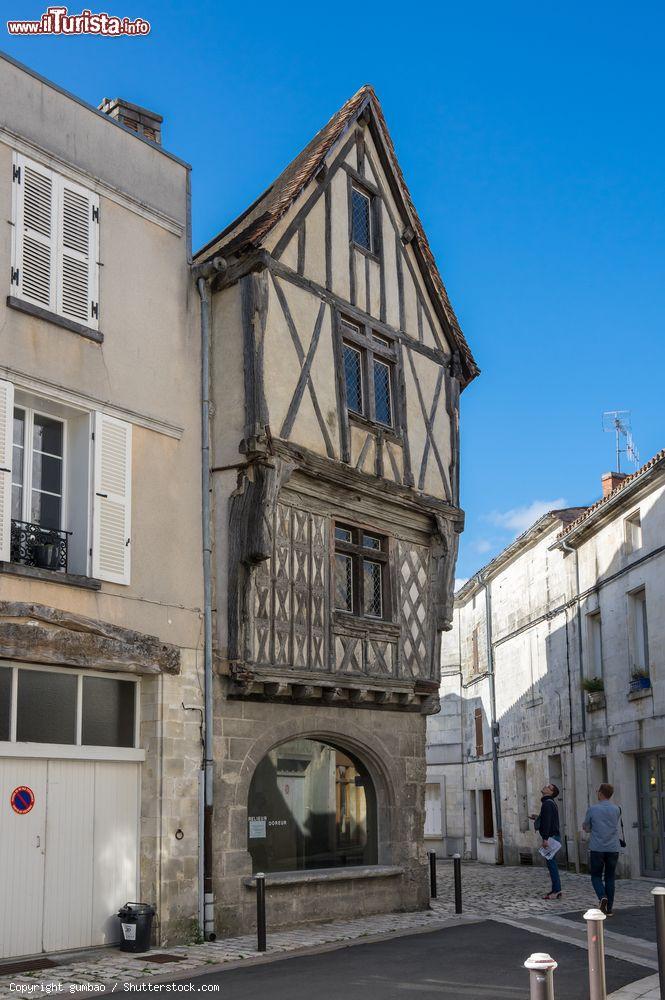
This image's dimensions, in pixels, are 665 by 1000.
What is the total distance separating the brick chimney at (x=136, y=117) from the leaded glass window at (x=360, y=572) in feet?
16.1

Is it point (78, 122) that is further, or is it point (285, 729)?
point (285, 729)

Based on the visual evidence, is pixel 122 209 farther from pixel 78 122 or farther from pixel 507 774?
pixel 507 774

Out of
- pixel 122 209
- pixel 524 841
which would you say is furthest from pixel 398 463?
pixel 524 841

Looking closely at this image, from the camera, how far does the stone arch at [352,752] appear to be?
11.6m

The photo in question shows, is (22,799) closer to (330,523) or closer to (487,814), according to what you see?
(330,523)

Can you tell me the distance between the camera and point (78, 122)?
1107cm

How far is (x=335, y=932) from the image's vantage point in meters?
11.5

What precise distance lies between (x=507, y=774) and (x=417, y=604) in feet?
42.8

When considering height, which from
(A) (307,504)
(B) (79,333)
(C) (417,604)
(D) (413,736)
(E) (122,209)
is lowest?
(D) (413,736)

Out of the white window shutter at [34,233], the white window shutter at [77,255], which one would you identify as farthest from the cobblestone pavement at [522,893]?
the white window shutter at [34,233]

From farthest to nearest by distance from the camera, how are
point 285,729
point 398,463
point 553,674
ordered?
point 553,674 → point 398,463 → point 285,729

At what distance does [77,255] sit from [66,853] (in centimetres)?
546

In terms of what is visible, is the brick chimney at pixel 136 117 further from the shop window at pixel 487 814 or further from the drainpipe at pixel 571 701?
the shop window at pixel 487 814

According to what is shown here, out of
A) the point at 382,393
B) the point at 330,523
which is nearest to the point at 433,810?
the point at 382,393
